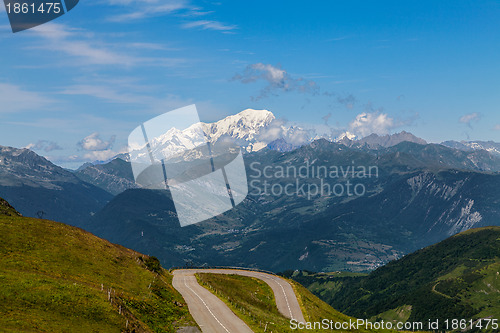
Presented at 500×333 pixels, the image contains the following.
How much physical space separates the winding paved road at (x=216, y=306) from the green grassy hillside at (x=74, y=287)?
2.70m

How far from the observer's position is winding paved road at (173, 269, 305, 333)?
6431 cm

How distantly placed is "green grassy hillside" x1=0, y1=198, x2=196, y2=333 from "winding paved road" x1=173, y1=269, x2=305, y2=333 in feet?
8.85

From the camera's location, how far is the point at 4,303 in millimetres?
45188

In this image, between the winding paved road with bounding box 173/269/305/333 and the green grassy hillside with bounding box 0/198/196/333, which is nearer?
the green grassy hillside with bounding box 0/198/196/333

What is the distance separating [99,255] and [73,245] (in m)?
5.00

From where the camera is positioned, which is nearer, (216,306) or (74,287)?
(74,287)

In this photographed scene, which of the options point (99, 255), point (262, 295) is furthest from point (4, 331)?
point (262, 295)

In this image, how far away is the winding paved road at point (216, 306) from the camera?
211ft

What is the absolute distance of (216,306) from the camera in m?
76.2

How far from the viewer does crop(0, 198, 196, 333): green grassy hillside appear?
4556cm

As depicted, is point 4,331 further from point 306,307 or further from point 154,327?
point 306,307

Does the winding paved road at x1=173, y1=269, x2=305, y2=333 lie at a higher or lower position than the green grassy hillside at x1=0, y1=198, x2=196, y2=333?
lower

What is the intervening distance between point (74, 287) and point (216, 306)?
29255mm

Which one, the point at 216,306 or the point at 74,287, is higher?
the point at 74,287
